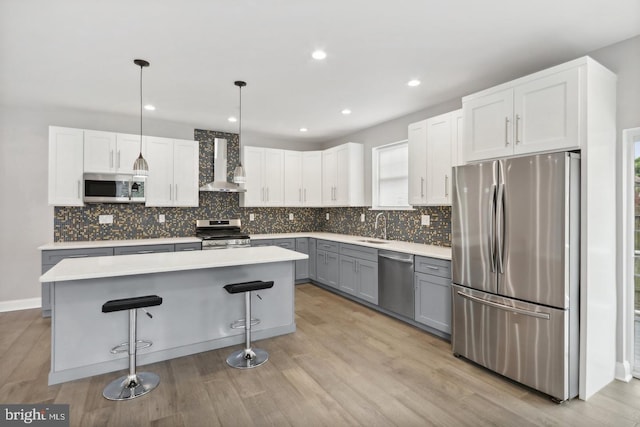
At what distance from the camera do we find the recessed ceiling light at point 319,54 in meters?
2.82

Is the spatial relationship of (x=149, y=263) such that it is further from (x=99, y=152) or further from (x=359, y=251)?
(x=359, y=251)

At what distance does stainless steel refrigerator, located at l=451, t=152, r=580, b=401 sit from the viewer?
235 cm

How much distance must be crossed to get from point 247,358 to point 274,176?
11.4ft

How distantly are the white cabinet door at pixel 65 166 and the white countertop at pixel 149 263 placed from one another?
176cm

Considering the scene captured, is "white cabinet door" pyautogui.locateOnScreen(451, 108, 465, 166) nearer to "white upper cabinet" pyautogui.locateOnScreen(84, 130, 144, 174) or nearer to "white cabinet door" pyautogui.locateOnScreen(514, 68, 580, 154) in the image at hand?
"white cabinet door" pyautogui.locateOnScreen(514, 68, 580, 154)

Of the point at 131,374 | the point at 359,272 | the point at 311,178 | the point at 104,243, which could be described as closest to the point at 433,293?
the point at 359,272

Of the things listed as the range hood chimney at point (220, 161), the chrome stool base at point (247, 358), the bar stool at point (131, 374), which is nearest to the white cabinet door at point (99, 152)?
the range hood chimney at point (220, 161)

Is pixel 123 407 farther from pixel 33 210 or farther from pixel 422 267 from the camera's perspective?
pixel 33 210

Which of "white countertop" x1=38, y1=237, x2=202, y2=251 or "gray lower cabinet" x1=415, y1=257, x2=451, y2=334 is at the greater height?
"white countertop" x1=38, y1=237, x2=202, y2=251

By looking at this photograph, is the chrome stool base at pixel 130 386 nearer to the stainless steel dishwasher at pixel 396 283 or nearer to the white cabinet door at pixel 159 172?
the stainless steel dishwasher at pixel 396 283

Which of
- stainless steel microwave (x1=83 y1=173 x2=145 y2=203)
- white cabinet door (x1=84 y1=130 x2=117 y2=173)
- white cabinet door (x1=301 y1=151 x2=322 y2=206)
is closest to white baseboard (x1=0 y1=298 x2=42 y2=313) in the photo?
stainless steel microwave (x1=83 y1=173 x2=145 y2=203)

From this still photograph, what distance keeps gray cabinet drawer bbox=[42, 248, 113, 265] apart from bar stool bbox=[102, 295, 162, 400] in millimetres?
2082

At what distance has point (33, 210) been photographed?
4473mm

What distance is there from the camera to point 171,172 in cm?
492
